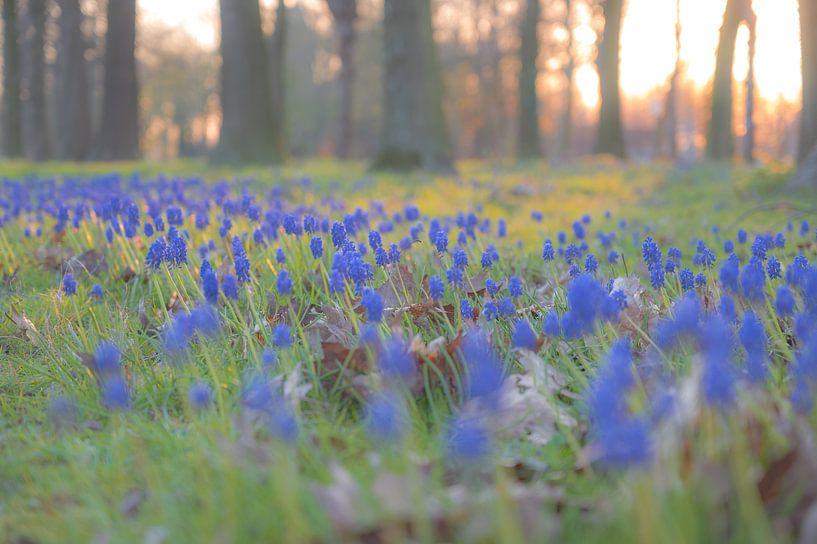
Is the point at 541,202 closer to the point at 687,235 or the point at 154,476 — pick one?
the point at 687,235

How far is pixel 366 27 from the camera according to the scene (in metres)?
34.7

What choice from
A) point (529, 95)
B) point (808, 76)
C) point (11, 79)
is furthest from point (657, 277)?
point (11, 79)

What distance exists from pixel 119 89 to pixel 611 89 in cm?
1415

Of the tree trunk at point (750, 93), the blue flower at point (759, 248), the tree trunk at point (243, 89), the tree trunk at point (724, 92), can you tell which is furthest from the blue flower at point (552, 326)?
the tree trunk at point (750, 93)

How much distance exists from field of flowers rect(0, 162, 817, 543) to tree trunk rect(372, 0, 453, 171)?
8.59m

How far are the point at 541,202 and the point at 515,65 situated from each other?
91.8 feet

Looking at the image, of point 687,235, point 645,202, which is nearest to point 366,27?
point 645,202

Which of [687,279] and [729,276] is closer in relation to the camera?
[729,276]

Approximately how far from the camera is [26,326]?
2932 millimetres

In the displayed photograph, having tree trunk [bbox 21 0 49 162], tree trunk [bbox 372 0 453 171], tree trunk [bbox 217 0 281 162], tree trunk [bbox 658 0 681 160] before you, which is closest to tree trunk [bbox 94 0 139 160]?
tree trunk [bbox 21 0 49 162]

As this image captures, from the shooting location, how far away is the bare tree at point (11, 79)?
1927cm

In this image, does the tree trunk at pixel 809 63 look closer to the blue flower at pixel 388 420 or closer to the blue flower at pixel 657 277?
the blue flower at pixel 657 277

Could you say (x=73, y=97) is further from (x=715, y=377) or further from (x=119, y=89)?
(x=715, y=377)

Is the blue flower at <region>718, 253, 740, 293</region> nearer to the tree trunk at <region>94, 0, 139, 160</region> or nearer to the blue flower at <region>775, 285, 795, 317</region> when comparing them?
the blue flower at <region>775, 285, 795, 317</region>
